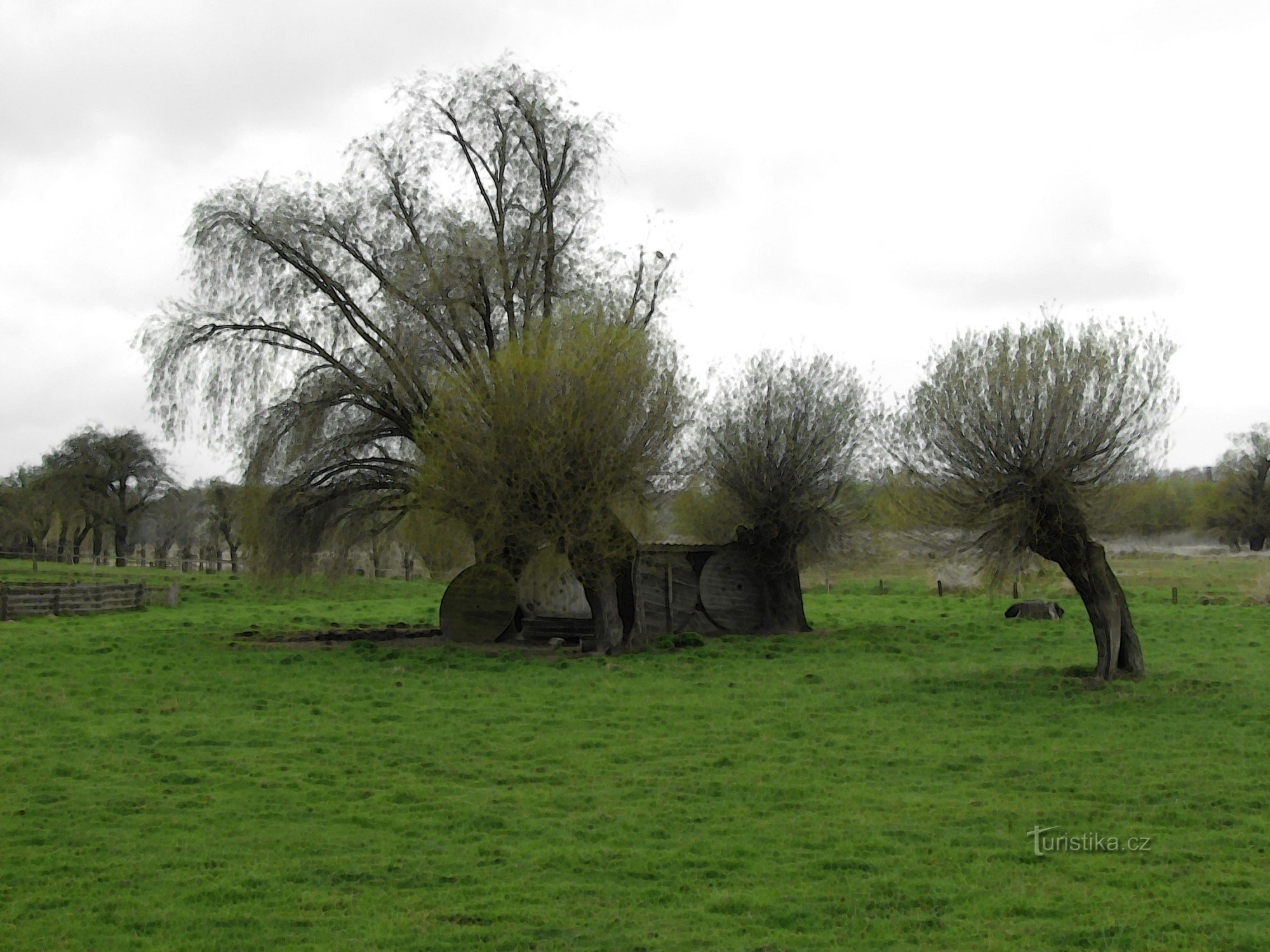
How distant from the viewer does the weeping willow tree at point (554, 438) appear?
21.3 m

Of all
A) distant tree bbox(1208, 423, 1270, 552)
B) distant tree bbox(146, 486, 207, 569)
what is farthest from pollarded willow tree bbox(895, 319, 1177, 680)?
distant tree bbox(1208, 423, 1270, 552)

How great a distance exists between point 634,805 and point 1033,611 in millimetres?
23386

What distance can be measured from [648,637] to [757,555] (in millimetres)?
4325

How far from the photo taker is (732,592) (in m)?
27.8

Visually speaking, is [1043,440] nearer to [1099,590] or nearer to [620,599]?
[1099,590]

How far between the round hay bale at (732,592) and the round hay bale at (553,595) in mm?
3217

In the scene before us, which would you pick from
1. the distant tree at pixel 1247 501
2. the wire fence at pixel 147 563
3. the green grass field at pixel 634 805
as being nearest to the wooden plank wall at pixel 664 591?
the green grass field at pixel 634 805

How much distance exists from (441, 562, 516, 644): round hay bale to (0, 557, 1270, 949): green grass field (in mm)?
5234

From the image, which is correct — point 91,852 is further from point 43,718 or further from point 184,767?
point 43,718

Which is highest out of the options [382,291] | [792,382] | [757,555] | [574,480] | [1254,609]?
[382,291]

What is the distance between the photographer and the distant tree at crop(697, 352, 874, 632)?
26078 millimetres

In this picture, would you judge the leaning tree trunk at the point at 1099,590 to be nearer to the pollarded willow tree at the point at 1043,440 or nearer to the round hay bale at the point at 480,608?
the pollarded willow tree at the point at 1043,440

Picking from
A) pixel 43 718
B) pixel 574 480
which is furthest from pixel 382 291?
pixel 43 718

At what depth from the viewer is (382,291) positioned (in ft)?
88.6
